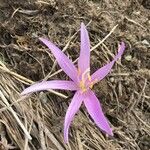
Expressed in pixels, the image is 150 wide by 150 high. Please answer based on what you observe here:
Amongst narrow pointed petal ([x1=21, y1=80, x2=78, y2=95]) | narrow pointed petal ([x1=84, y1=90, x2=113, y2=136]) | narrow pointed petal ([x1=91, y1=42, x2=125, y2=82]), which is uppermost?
narrow pointed petal ([x1=21, y1=80, x2=78, y2=95])

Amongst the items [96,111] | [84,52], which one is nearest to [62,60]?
[84,52]

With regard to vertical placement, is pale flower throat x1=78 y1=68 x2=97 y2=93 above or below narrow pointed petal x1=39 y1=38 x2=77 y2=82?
below

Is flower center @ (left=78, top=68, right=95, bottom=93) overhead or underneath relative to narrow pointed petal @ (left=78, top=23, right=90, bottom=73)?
underneath

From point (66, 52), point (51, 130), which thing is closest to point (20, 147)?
point (51, 130)

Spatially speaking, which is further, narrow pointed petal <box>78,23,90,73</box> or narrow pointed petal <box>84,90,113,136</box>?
narrow pointed petal <box>78,23,90,73</box>

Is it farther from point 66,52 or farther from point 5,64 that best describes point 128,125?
point 5,64
